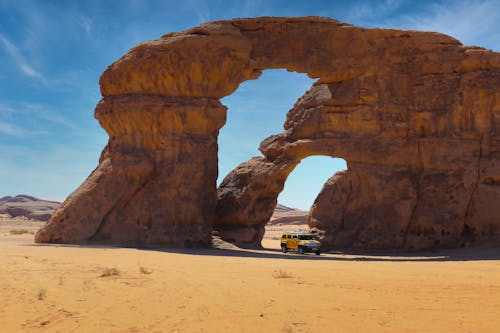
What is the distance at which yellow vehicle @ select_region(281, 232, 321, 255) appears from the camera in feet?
75.0

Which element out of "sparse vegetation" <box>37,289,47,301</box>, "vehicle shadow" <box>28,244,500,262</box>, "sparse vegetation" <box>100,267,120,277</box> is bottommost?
"sparse vegetation" <box>37,289,47,301</box>

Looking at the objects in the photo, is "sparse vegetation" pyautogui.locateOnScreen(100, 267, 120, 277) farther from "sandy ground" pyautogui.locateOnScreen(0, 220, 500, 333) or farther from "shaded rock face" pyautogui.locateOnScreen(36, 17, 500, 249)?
"shaded rock face" pyautogui.locateOnScreen(36, 17, 500, 249)

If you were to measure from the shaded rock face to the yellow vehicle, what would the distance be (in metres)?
1.87

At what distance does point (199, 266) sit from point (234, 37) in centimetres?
1305

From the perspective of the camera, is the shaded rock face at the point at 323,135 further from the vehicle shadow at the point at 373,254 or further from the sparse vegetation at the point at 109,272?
the sparse vegetation at the point at 109,272

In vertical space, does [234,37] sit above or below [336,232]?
above

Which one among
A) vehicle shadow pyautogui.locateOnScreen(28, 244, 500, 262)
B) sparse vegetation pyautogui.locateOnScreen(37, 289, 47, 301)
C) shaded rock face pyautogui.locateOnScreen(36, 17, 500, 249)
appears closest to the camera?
sparse vegetation pyautogui.locateOnScreen(37, 289, 47, 301)

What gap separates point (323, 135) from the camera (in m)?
24.4

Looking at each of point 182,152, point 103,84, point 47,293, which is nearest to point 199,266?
point 47,293

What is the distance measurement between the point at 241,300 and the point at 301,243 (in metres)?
15.7

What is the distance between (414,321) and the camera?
21.7ft

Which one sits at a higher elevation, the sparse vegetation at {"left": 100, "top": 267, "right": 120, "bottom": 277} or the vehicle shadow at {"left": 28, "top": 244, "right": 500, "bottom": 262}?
the vehicle shadow at {"left": 28, "top": 244, "right": 500, "bottom": 262}

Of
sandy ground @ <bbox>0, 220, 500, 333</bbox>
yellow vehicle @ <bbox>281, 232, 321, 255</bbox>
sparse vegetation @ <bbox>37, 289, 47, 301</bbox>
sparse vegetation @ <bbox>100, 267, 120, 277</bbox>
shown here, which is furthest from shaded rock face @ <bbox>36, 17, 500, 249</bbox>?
sparse vegetation @ <bbox>37, 289, 47, 301</bbox>

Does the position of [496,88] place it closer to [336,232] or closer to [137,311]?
[336,232]
